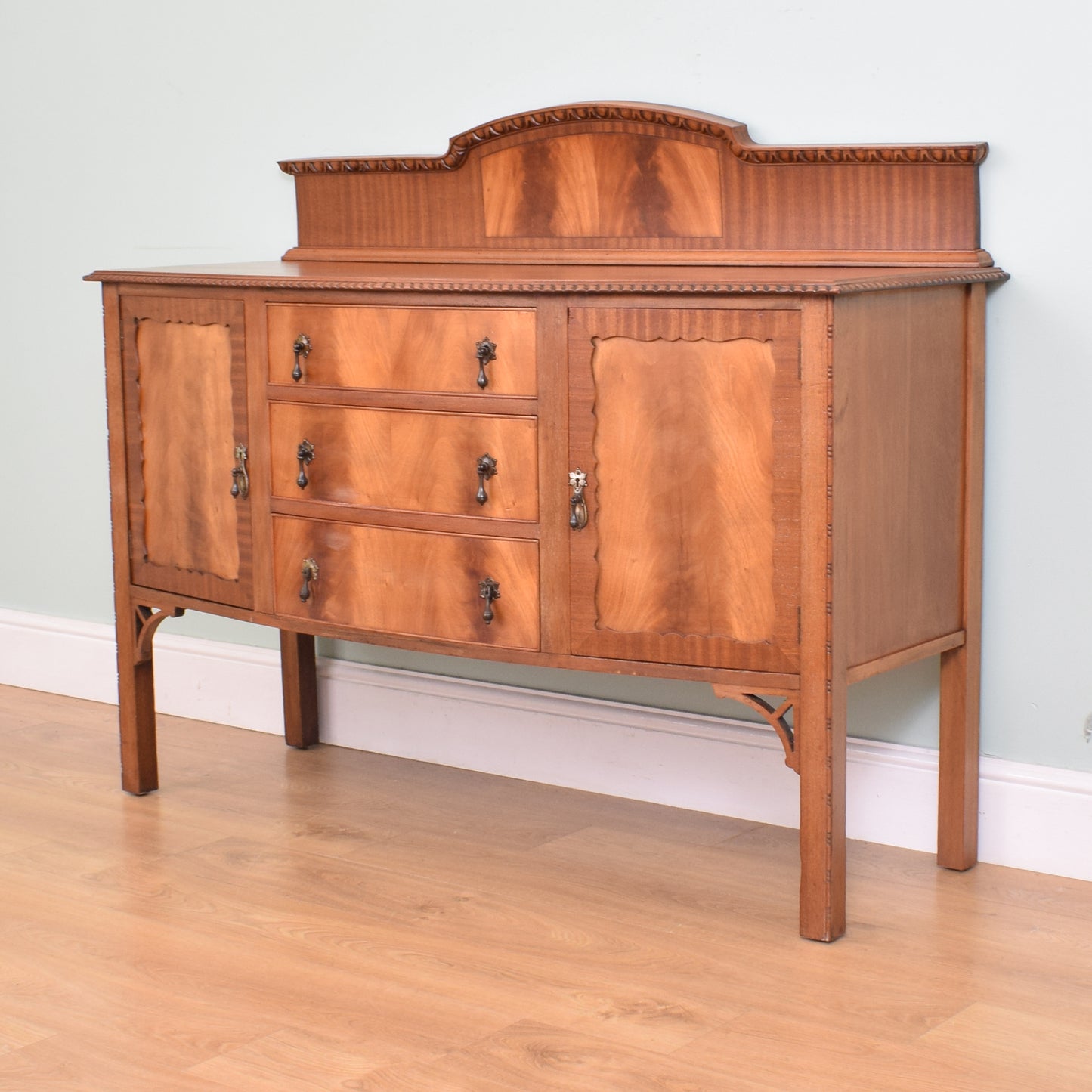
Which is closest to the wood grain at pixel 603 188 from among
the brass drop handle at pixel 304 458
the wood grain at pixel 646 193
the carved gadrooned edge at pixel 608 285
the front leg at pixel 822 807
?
the wood grain at pixel 646 193

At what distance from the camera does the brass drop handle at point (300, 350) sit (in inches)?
91.5

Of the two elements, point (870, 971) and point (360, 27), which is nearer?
point (870, 971)

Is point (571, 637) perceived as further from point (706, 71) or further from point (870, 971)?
point (706, 71)

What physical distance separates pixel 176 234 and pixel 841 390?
1640mm

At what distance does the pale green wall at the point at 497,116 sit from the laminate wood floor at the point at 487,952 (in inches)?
11.6

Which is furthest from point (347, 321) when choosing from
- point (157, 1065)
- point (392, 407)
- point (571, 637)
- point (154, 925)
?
point (157, 1065)

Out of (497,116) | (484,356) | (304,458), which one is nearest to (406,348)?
(484,356)

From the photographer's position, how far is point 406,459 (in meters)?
2.26

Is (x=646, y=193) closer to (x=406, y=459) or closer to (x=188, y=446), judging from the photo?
(x=406, y=459)

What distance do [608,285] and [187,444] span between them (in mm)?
822

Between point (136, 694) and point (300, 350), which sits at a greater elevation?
point (300, 350)

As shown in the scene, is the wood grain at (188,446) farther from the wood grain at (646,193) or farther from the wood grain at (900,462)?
the wood grain at (900,462)

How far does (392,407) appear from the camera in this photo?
2.26 meters

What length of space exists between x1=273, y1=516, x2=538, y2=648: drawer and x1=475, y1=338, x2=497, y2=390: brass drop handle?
218 millimetres
